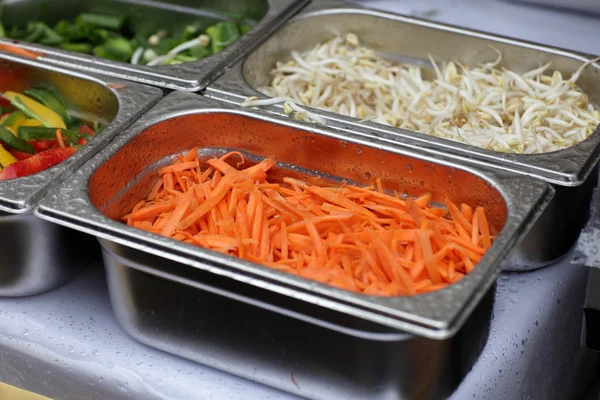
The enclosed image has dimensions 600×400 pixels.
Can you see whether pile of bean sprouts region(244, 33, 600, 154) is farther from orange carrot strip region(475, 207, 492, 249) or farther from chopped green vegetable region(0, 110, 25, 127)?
chopped green vegetable region(0, 110, 25, 127)

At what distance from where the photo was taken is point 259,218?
1.55 meters

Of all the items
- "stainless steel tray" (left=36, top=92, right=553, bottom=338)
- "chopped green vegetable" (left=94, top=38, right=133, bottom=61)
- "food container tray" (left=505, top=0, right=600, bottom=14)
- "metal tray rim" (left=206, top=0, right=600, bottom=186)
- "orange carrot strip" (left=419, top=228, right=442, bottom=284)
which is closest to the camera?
"stainless steel tray" (left=36, top=92, right=553, bottom=338)

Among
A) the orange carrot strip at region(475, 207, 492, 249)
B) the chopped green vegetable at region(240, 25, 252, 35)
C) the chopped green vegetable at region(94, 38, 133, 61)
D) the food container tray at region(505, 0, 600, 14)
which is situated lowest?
the chopped green vegetable at region(94, 38, 133, 61)

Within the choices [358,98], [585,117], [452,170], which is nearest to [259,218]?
[452,170]

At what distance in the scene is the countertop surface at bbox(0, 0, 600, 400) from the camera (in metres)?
1.53

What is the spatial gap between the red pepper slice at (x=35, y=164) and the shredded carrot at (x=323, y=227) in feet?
0.79

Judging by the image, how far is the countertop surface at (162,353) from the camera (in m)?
1.53

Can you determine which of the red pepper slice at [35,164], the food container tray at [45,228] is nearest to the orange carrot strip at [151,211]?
the food container tray at [45,228]

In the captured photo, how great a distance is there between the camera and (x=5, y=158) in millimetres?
1834

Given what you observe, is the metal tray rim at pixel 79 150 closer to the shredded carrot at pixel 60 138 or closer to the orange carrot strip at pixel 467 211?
the shredded carrot at pixel 60 138

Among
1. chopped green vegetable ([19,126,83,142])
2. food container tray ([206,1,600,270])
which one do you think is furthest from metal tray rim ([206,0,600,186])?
chopped green vegetable ([19,126,83,142])

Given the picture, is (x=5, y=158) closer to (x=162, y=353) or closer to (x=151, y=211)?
(x=151, y=211)

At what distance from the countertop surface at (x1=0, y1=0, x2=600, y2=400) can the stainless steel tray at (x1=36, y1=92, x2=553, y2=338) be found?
195mm

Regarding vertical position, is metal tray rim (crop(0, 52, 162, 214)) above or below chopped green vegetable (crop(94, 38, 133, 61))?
above
